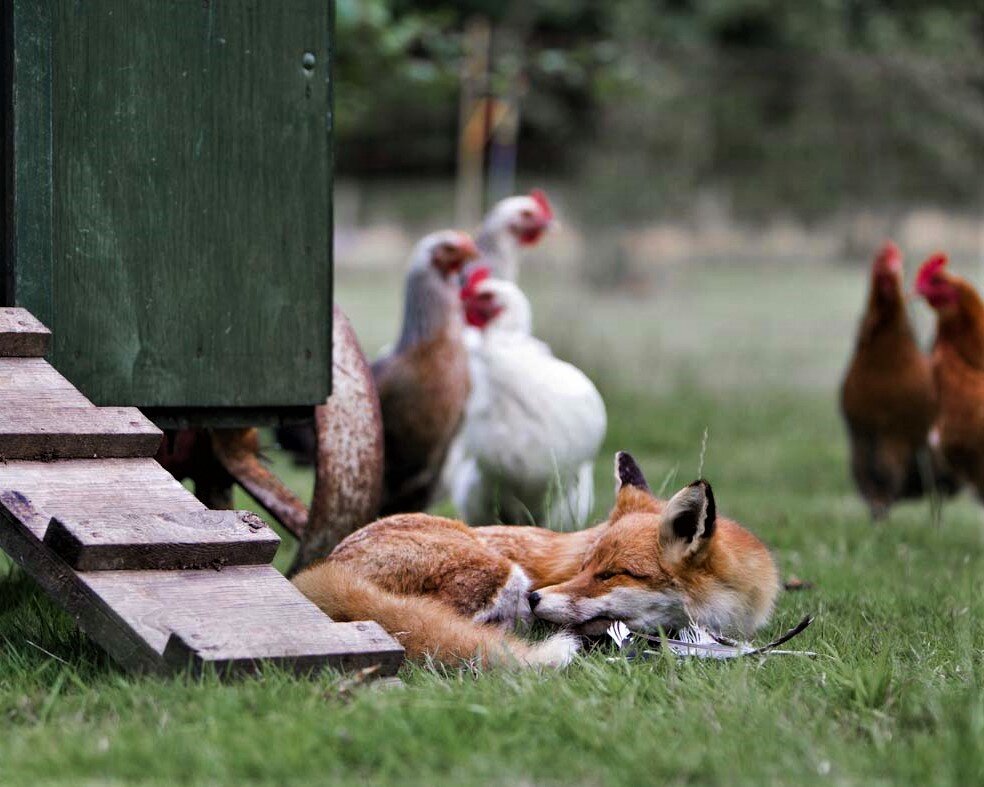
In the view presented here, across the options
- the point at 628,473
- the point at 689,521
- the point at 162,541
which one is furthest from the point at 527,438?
the point at 162,541

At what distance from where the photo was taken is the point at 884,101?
44.6ft

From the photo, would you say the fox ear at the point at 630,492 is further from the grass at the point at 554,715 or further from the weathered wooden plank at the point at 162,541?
the weathered wooden plank at the point at 162,541

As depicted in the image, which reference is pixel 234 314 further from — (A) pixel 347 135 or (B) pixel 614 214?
(A) pixel 347 135

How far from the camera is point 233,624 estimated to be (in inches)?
→ 113

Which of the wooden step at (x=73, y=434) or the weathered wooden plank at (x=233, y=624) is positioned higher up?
the wooden step at (x=73, y=434)

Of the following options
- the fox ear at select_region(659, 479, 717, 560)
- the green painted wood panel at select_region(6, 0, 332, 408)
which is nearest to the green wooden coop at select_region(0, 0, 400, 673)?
the green painted wood panel at select_region(6, 0, 332, 408)

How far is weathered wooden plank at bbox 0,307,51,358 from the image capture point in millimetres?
Result: 3641

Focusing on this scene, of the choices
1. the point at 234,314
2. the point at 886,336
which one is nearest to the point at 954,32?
the point at 886,336

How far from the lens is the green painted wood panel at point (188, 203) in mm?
3988

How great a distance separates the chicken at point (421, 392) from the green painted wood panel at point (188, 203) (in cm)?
166

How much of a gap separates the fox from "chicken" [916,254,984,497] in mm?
2823

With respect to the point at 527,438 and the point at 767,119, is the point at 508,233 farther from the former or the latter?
the point at 767,119

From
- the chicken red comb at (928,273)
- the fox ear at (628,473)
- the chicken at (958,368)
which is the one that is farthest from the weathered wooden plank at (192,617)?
the chicken red comb at (928,273)

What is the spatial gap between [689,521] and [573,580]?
35cm
